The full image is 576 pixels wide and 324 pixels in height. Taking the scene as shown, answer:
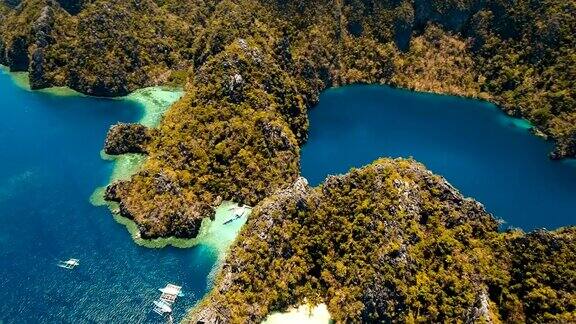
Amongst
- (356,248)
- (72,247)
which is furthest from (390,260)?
(72,247)

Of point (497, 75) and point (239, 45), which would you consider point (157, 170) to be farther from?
point (497, 75)

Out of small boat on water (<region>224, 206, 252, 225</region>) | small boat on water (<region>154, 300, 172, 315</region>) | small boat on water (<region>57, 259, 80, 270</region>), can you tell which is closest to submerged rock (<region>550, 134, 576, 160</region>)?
small boat on water (<region>224, 206, 252, 225</region>)

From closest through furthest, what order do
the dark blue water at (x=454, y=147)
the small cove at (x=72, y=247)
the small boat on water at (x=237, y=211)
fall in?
1. the small cove at (x=72, y=247)
2. the small boat on water at (x=237, y=211)
3. the dark blue water at (x=454, y=147)

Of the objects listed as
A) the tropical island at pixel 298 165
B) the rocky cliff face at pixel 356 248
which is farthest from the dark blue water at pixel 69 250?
the rocky cliff face at pixel 356 248

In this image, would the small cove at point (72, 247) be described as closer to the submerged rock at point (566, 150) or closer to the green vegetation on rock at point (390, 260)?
the green vegetation on rock at point (390, 260)

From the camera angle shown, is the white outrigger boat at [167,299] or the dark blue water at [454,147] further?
the dark blue water at [454,147]

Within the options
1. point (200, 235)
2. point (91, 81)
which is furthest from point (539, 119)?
point (91, 81)
